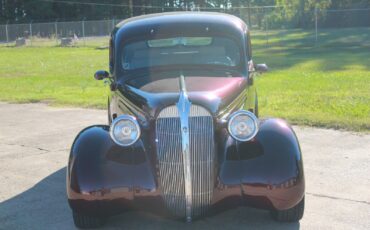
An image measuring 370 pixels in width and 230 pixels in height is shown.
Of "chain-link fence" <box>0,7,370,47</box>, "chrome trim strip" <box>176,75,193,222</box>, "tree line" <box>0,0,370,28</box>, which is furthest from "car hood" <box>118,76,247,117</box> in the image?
"tree line" <box>0,0,370,28</box>

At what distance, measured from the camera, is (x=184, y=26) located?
5.82m

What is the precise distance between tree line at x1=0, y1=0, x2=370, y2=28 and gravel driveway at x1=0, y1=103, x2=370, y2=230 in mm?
38315

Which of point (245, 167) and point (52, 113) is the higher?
point (245, 167)

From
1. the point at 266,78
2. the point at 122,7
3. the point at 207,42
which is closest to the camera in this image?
the point at 207,42

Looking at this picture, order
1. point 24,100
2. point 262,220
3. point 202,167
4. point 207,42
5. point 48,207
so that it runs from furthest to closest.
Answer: point 24,100
point 207,42
point 48,207
point 262,220
point 202,167

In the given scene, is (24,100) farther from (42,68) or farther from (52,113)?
(42,68)

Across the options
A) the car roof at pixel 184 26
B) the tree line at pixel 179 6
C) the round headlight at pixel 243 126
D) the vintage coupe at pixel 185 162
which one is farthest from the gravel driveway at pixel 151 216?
the tree line at pixel 179 6

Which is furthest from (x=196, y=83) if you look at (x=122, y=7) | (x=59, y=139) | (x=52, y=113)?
(x=122, y=7)

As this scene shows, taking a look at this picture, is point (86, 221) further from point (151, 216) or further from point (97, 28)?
point (97, 28)

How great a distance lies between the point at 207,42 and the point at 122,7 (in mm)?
71834

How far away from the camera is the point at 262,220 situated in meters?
4.69

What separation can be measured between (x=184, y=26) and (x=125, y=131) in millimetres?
1899

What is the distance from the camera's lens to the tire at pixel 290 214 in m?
4.55

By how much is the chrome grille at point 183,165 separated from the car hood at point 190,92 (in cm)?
22
